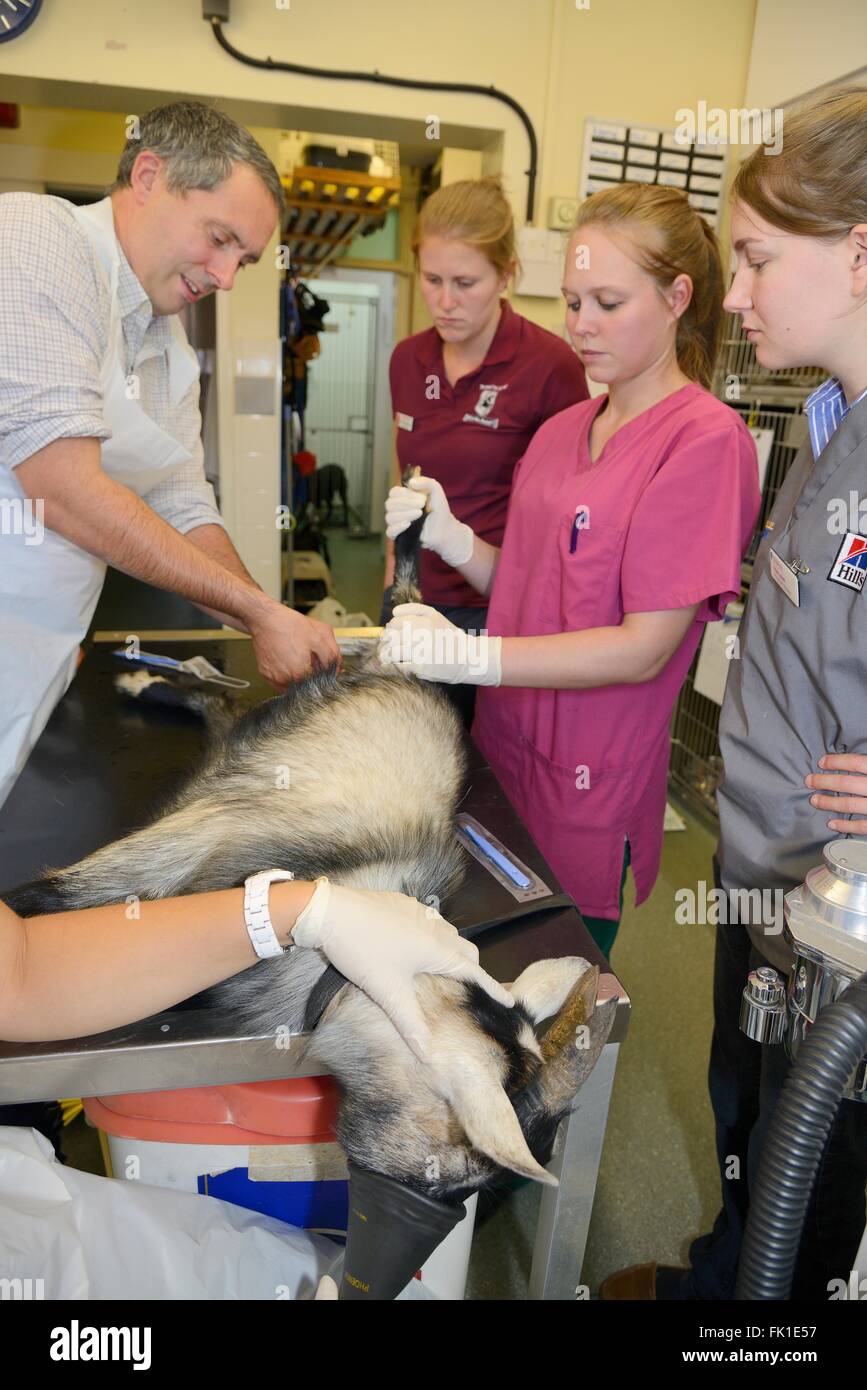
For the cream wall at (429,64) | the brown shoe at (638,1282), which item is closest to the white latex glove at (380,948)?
the brown shoe at (638,1282)

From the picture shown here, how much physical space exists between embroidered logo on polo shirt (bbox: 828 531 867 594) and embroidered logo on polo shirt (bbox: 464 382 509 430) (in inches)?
48.2

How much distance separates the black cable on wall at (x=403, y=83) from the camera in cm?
290

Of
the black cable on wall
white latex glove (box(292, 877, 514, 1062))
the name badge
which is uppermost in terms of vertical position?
the black cable on wall

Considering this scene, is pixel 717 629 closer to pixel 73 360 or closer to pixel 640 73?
pixel 640 73

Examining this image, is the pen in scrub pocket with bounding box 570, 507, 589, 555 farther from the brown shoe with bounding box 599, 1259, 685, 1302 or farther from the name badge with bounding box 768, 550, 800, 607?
the brown shoe with bounding box 599, 1259, 685, 1302

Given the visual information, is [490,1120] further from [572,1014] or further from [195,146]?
[195,146]

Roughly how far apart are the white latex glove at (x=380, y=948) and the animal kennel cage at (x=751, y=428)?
5.55 feet

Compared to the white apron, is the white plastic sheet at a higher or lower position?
lower

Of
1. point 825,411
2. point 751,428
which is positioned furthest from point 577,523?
point 751,428

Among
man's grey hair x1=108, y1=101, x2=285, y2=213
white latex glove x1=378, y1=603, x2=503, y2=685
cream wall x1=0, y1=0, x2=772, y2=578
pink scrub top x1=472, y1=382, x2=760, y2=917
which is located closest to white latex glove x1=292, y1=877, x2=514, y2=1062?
white latex glove x1=378, y1=603, x2=503, y2=685

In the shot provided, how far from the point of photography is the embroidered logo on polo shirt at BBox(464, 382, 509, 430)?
6.76 ft

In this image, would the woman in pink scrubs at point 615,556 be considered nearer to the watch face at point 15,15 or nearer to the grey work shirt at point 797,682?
the grey work shirt at point 797,682

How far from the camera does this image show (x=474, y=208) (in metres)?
1.88

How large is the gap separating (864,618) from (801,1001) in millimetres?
432
